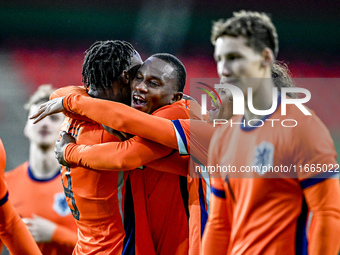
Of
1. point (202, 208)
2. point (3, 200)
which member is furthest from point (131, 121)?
point (3, 200)

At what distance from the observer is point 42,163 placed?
3732 mm

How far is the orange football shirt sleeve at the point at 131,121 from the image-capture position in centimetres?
197

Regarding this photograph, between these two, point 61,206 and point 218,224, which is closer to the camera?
point 218,224

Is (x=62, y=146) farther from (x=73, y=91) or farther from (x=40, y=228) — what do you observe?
(x=40, y=228)

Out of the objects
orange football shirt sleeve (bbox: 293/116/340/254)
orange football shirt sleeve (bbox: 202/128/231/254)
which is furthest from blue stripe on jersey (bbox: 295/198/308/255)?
orange football shirt sleeve (bbox: 202/128/231/254)

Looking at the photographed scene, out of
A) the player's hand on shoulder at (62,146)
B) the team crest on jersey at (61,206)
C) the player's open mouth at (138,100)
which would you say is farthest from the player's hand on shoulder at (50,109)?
the team crest on jersey at (61,206)

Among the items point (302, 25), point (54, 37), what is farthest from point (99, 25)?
point (302, 25)

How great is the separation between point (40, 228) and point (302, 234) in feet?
8.46

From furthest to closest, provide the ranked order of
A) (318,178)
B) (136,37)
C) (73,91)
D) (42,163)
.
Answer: (42,163) → (136,37) → (73,91) → (318,178)

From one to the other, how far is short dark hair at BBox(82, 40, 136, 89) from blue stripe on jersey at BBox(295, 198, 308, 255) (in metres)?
1.20

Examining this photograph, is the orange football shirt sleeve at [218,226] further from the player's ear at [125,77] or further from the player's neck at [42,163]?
the player's neck at [42,163]

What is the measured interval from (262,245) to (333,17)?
200cm

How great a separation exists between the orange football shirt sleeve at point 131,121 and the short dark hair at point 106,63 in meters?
0.23

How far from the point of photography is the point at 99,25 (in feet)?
11.0
